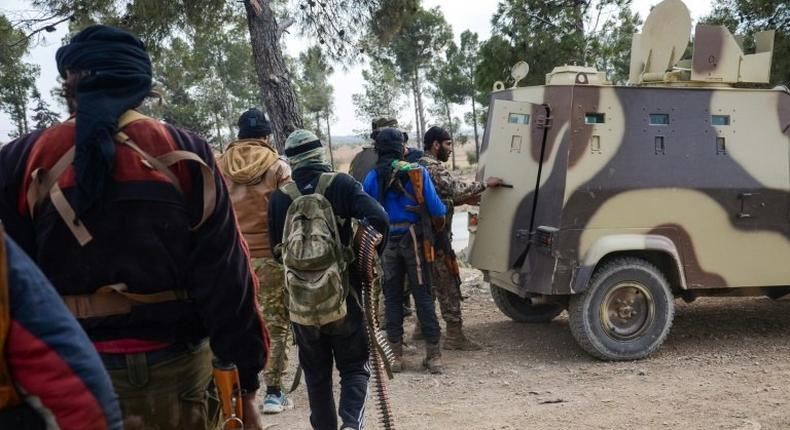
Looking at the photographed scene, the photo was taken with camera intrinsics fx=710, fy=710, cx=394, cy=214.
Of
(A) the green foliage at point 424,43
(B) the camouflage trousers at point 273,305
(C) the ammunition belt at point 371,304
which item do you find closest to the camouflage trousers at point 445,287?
(B) the camouflage trousers at point 273,305

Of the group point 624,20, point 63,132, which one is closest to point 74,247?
point 63,132

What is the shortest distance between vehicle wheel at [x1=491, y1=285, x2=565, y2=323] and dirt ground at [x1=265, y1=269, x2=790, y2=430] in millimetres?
88

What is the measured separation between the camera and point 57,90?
79.3 inches

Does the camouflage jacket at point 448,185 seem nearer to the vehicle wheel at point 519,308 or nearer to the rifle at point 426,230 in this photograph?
the rifle at point 426,230

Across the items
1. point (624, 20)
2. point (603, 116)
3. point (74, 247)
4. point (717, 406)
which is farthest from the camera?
point (624, 20)

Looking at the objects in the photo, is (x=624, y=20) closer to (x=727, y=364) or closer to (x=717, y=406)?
(x=727, y=364)

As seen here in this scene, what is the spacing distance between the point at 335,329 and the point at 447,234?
230cm

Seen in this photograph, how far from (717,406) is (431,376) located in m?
1.92

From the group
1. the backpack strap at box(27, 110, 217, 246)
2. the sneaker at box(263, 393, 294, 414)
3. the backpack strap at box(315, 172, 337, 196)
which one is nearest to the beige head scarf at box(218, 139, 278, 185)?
the backpack strap at box(315, 172, 337, 196)

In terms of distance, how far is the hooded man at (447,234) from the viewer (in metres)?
5.47

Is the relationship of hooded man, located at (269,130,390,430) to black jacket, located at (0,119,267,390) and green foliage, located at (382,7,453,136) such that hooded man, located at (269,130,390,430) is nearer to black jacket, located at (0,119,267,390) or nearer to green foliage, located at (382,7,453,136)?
black jacket, located at (0,119,267,390)

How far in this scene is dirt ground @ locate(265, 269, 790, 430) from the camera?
4168 millimetres

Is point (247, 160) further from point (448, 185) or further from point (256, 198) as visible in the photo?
point (448, 185)

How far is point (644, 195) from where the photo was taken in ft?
16.6
